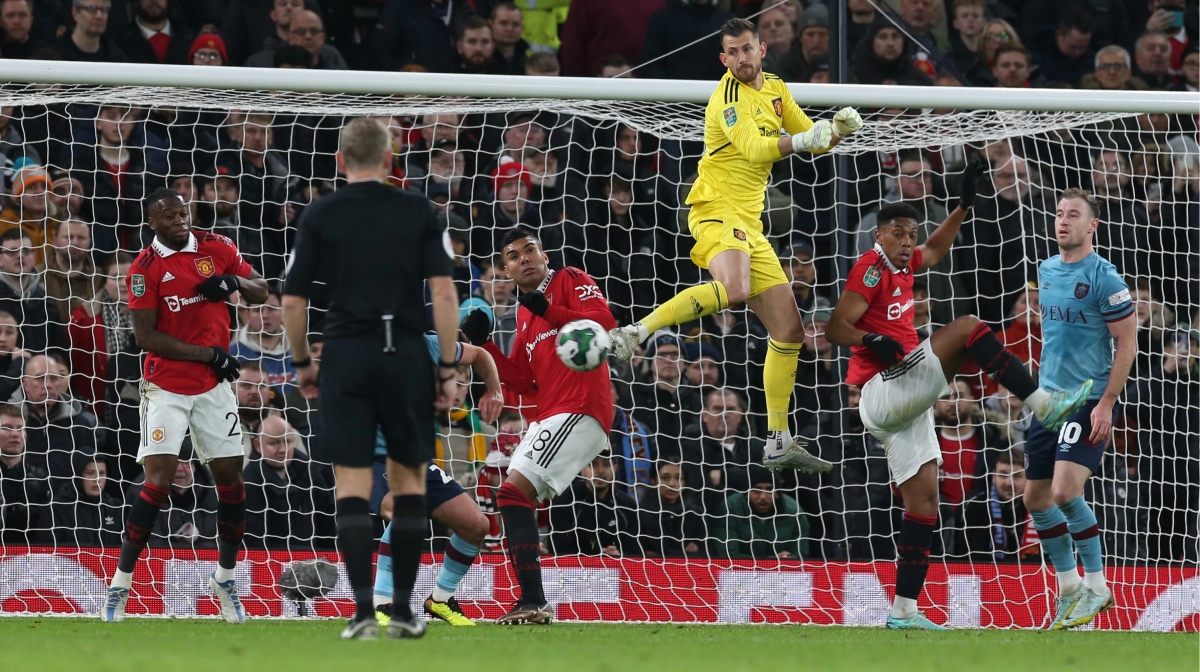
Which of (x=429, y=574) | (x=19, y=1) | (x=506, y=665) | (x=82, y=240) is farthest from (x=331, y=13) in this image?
(x=506, y=665)

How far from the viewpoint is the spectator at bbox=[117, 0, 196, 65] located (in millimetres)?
11039

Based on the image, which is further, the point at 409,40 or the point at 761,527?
the point at 409,40

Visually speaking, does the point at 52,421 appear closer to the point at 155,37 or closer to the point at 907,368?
the point at 155,37

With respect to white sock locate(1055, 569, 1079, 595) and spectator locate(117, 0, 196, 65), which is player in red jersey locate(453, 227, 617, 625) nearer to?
white sock locate(1055, 569, 1079, 595)

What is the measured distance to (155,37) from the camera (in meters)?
11.2

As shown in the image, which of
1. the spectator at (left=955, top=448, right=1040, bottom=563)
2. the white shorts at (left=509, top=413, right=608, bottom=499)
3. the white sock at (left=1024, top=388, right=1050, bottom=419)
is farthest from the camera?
the spectator at (left=955, top=448, right=1040, bottom=563)

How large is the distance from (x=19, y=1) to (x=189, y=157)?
187cm

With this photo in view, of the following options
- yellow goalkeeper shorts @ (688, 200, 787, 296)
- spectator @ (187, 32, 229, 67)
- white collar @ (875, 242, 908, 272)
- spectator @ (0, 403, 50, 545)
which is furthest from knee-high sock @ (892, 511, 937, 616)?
spectator @ (187, 32, 229, 67)

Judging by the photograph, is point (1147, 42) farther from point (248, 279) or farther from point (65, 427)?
point (65, 427)

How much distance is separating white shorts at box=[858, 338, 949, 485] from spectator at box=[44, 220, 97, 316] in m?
5.33

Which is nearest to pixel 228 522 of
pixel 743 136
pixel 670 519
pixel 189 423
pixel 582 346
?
pixel 189 423

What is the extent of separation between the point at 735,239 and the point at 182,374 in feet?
10.4

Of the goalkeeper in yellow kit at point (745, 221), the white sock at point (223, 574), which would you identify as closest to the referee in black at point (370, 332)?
the goalkeeper in yellow kit at point (745, 221)

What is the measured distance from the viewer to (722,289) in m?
7.34
